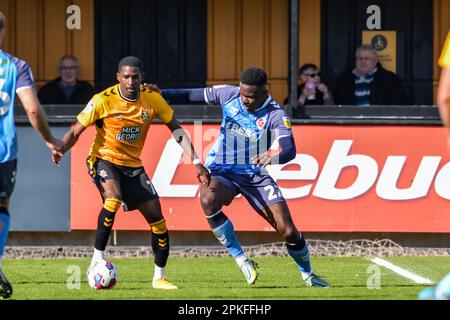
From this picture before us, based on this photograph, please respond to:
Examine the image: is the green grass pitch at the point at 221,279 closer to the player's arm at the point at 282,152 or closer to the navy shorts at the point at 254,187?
the navy shorts at the point at 254,187

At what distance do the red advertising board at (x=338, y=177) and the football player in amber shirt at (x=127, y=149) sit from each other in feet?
11.4

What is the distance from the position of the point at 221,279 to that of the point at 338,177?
3.14 m

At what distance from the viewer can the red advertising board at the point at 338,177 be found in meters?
15.4

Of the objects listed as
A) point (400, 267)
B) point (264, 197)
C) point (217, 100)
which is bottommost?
point (400, 267)

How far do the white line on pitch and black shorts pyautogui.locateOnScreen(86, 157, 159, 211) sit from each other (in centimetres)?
274

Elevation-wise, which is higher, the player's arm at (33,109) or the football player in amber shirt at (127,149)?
the player's arm at (33,109)

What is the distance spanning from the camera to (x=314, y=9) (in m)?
17.7

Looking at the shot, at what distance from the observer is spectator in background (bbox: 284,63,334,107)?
16.4 metres

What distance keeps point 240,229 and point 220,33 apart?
3352mm

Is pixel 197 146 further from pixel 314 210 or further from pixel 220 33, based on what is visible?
pixel 220 33

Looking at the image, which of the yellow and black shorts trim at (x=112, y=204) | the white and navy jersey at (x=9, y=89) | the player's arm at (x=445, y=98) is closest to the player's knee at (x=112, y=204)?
the yellow and black shorts trim at (x=112, y=204)

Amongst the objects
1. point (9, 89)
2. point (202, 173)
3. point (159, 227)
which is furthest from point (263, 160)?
point (9, 89)

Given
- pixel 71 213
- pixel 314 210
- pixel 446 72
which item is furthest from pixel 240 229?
pixel 446 72

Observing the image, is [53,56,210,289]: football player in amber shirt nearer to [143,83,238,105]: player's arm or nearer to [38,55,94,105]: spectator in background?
[143,83,238,105]: player's arm
